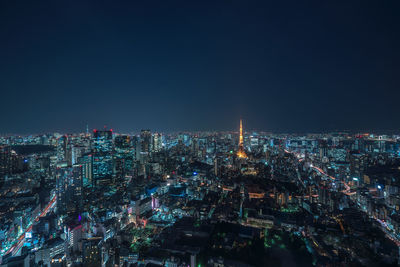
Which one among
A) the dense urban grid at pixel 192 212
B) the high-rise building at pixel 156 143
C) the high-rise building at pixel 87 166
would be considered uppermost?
the high-rise building at pixel 156 143

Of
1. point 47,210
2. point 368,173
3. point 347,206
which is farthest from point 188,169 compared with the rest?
point 368,173

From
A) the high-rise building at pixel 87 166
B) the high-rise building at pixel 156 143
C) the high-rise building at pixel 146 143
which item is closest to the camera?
the high-rise building at pixel 87 166

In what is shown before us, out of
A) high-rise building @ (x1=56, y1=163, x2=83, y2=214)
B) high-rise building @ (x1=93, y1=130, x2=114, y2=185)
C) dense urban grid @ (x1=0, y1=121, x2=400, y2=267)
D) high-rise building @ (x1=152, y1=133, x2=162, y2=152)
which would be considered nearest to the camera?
dense urban grid @ (x1=0, y1=121, x2=400, y2=267)

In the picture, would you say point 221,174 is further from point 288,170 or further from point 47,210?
point 47,210

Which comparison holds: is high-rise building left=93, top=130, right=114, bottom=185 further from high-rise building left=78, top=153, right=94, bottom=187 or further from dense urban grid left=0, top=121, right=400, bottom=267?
high-rise building left=78, top=153, right=94, bottom=187

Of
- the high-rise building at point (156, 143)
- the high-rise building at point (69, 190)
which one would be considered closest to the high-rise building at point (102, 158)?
the high-rise building at point (69, 190)

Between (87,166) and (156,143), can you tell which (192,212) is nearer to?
(87,166)

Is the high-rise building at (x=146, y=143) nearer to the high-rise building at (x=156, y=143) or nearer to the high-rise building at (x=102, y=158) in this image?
the high-rise building at (x=156, y=143)

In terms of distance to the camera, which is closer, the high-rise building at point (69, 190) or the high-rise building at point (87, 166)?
the high-rise building at point (69, 190)

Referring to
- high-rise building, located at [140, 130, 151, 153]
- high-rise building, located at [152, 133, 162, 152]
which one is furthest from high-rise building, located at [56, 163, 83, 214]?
high-rise building, located at [152, 133, 162, 152]
